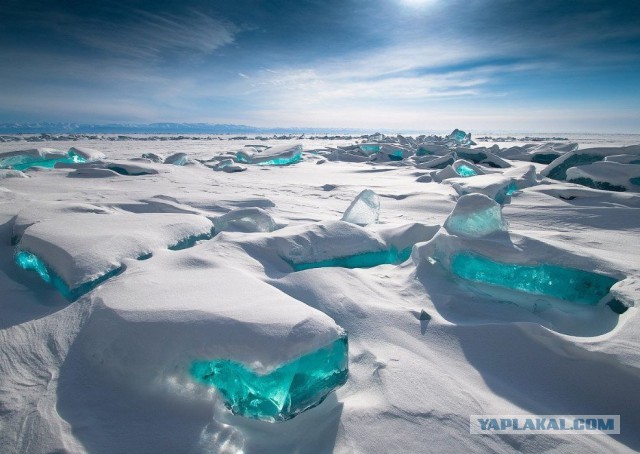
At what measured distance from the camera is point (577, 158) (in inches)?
192

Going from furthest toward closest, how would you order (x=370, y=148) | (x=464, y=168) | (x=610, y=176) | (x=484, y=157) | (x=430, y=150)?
(x=370, y=148)
(x=430, y=150)
(x=484, y=157)
(x=464, y=168)
(x=610, y=176)

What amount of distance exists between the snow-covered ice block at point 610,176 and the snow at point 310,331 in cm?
208

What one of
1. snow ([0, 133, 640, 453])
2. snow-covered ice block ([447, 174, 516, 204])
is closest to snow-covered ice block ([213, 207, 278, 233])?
snow ([0, 133, 640, 453])

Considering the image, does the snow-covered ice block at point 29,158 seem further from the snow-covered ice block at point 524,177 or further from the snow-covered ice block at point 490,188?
the snow-covered ice block at point 524,177

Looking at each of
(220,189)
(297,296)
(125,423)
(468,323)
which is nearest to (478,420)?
(468,323)

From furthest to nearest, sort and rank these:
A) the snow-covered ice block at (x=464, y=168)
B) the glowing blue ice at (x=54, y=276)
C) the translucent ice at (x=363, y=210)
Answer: the snow-covered ice block at (x=464, y=168)
the translucent ice at (x=363, y=210)
the glowing blue ice at (x=54, y=276)

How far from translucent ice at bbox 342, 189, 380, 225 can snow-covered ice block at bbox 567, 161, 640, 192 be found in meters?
3.06

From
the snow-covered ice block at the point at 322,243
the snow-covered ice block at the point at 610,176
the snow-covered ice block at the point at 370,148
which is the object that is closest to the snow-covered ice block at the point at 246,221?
the snow-covered ice block at the point at 322,243

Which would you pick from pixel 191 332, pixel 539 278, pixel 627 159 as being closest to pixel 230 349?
pixel 191 332

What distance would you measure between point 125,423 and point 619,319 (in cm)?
170

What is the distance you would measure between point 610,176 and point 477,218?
311cm

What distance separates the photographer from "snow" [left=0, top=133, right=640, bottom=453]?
848 millimetres

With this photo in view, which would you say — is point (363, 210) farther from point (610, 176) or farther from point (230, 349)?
point (610, 176)

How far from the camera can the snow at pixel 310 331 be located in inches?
33.4
